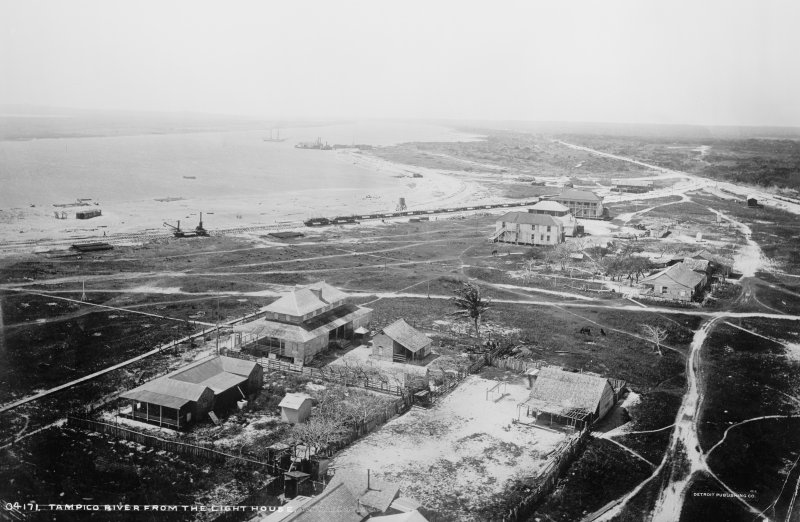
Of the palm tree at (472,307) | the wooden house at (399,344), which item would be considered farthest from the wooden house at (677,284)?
the wooden house at (399,344)

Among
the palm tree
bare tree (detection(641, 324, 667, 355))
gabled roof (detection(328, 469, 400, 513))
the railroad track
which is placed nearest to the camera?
gabled roof (detection(328, 469, 400, 513))

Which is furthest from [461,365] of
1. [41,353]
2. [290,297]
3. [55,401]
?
[41,353]

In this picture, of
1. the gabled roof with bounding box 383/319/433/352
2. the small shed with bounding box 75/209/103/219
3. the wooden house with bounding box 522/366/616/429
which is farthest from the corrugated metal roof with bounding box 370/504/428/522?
the small shed with bounding box 75/209/103/219

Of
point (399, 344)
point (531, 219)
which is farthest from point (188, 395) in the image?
point (531, 219)

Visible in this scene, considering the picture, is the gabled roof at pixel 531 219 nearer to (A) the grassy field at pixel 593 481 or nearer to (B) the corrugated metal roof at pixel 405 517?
(A) the grassy field at pixel 593 481

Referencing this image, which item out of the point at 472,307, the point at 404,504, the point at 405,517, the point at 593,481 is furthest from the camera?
the point at 472,307

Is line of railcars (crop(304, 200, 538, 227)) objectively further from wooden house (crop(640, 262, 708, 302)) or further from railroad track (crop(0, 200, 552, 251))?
wooden house (crop(640, 262, 708, 302))

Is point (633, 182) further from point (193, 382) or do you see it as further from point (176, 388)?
point (176, 388)

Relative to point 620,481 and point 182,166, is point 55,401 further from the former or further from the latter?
point 182,166
